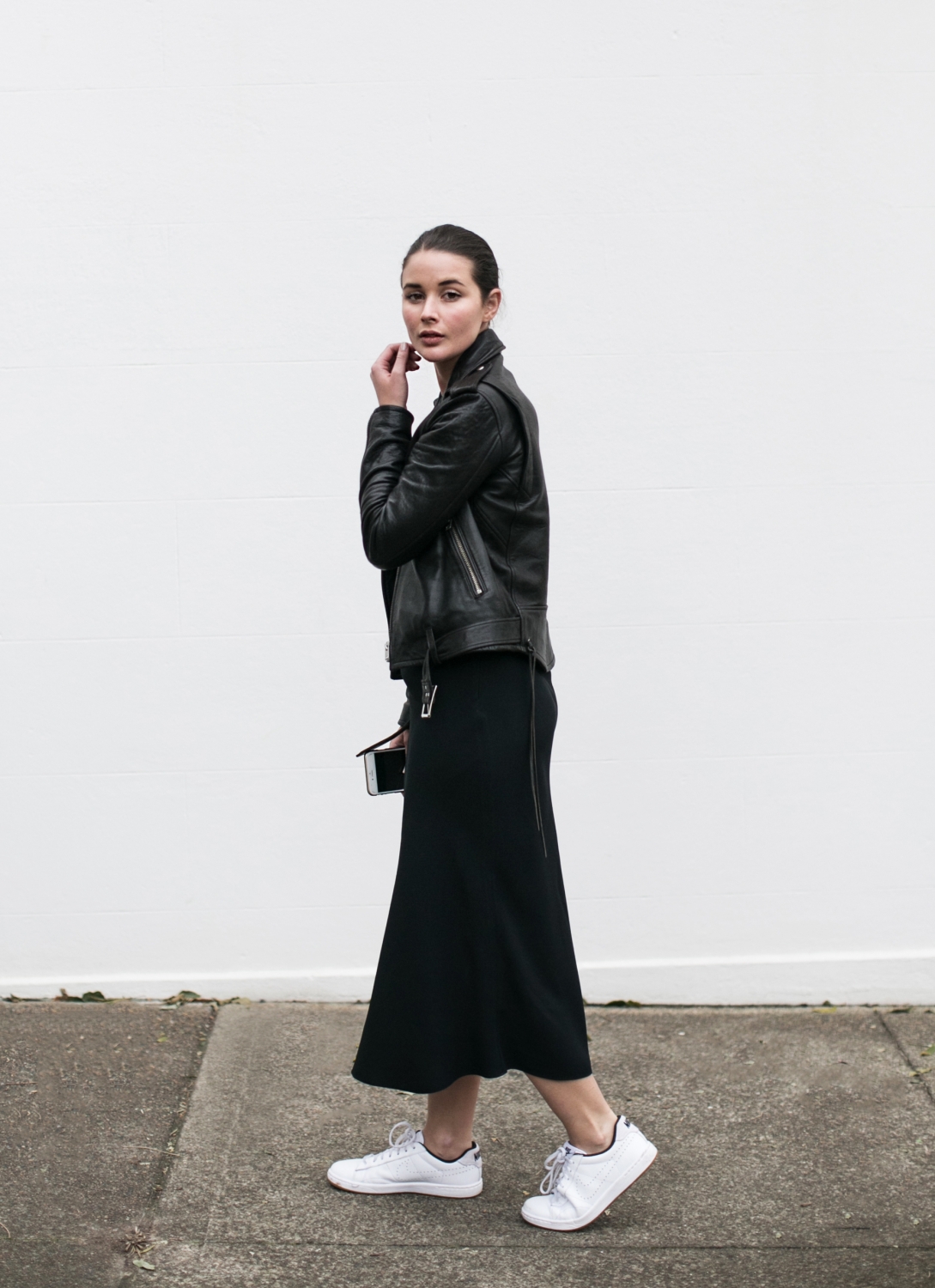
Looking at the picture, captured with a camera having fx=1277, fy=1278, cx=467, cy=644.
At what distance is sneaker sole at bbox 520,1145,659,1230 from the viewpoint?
2771mm

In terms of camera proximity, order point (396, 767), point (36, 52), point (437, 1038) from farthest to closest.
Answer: point (36, 52) < point (396, 767) < point (437, 1038)

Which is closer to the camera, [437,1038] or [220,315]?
[437,1038]

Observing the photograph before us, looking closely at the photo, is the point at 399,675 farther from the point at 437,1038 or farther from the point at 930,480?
the point at 930,480

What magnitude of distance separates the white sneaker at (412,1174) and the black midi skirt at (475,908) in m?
0.27

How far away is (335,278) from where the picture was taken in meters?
3.82

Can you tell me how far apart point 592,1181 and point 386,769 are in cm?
100

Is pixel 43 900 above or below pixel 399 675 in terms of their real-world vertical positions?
below

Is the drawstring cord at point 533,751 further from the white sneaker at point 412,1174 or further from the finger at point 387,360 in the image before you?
the white sneaker at point 412,1174

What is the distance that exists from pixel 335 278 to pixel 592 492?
1.00 m

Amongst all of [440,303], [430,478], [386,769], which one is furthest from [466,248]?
[386,769]

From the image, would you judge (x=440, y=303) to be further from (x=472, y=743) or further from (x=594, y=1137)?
(x=594, y=1137)

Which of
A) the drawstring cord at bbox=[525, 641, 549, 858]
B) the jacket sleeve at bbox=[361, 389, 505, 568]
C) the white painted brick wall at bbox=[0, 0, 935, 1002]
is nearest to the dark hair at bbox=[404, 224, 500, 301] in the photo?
the jacket sleeve at bbox=[361, 389, 505, 568]

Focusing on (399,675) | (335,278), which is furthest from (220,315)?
(399,675)

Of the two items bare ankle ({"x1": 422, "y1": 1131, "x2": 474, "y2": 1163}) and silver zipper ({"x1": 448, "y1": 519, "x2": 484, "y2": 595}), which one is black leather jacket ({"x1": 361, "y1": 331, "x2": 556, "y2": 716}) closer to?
silver zipper ({"x1": 448, "y1": 519, "x2": 484, "y2": 595})
